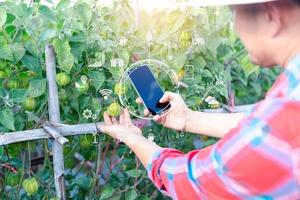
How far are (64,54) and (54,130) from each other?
0.21 metres

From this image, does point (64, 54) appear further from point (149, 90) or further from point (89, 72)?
point (149, 90)

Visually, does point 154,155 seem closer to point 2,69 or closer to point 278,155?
point 278,155

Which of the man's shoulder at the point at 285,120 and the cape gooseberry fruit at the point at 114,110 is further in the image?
the cape gooseberry fruit at the point at 114,110

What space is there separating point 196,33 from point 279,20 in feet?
2.86

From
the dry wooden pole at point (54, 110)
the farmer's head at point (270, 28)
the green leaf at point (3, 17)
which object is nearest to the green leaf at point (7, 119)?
the dry wooden pole at point (54, 110)

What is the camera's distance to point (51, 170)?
1.74m

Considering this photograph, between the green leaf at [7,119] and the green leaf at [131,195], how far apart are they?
0.42 m

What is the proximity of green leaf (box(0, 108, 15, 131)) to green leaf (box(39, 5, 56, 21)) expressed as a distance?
0.97 feet

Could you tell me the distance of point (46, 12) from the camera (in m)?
1.56

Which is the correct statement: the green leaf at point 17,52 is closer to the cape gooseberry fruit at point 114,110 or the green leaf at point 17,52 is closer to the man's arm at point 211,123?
the cape gooseberry fruit at point 114,110

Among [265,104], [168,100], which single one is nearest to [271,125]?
[265,104]

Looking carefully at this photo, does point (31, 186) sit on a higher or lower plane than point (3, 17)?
lower

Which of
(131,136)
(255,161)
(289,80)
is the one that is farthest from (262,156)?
(131,136)

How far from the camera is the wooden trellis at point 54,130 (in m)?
1.47
